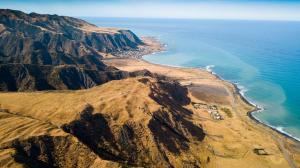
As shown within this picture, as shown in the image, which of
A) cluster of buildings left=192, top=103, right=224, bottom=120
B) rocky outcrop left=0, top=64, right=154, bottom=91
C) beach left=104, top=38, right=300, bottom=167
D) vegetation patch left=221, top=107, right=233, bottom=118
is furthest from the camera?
rocky outcrop left=0, top=64, right=154, bottom=91

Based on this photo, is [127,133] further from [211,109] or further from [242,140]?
[211,109]

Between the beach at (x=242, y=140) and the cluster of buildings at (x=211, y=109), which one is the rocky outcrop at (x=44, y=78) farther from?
the beach at (x=242, y=140)

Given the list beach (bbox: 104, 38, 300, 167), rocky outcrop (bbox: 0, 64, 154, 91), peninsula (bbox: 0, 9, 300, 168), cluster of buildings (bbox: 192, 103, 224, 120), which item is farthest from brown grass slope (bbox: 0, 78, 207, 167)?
rocky outcrop (bbox: 0, 64, 154, 91)

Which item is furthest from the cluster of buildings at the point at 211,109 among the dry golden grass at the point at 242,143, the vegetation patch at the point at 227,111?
the vegetation patch at the point at 227,111

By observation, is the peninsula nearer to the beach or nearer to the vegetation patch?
the beach

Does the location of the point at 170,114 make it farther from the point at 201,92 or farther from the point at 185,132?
the point at 201,92

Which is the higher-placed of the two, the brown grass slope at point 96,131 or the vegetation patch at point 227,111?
the brown grass slope at point 96,131

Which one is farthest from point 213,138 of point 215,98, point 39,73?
point 39,73

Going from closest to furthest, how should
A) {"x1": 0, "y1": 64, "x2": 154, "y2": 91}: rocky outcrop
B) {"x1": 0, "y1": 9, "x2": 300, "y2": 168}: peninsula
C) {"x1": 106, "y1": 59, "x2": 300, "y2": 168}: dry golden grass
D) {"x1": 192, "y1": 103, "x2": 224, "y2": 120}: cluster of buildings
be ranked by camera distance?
{"x1": 0, "y1": 9, "x2": 300, "y2": 168}: peninsula < {"x1": 106, "y1": 59, "x2": 300, "y2": 168}: dry golden grass < {"x1": 192, "y1": 103, "x2": 224, "y2": 120}: cluster of buildings < {"x1": 0, "y1": 64, "x2": 154, "y2": 91}: rocky outcrop
